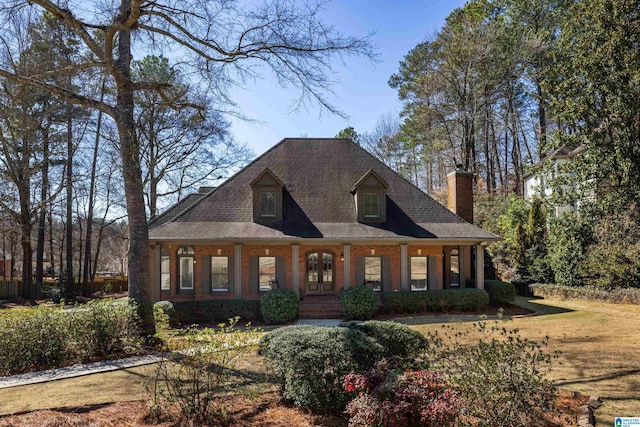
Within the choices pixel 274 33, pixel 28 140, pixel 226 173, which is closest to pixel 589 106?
pixel 274 33

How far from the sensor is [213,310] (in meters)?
13.9

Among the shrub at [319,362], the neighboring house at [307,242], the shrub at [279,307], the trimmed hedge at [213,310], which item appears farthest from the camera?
the neighboring house at [307,242]

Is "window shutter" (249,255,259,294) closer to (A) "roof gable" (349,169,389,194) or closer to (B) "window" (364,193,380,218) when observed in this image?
(B) "window" (364,193,380,218)

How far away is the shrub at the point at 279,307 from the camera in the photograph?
1329cm

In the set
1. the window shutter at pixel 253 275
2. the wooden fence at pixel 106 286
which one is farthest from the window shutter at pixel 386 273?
the wooden fence at pixel 106 286

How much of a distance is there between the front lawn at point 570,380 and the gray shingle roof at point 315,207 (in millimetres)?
5936

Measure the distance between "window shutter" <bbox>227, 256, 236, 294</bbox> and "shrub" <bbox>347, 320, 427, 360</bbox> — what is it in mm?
10017

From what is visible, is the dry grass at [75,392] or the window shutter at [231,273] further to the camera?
the window shutter at [231,273]

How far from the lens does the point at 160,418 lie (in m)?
5.11

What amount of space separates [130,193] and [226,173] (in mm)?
19980

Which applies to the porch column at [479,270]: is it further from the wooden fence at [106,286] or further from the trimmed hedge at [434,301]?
the wooden fence at [106,286]

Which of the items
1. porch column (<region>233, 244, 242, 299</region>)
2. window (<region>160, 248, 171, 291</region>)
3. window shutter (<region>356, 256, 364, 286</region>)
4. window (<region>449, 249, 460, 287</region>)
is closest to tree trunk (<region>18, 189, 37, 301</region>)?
window (<region>160, 248, 171, 291</region>)

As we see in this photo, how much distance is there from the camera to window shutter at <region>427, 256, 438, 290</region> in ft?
53.0

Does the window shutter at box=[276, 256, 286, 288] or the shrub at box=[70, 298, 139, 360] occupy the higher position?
the window shutter at box=[276, 256, 286, 288]
